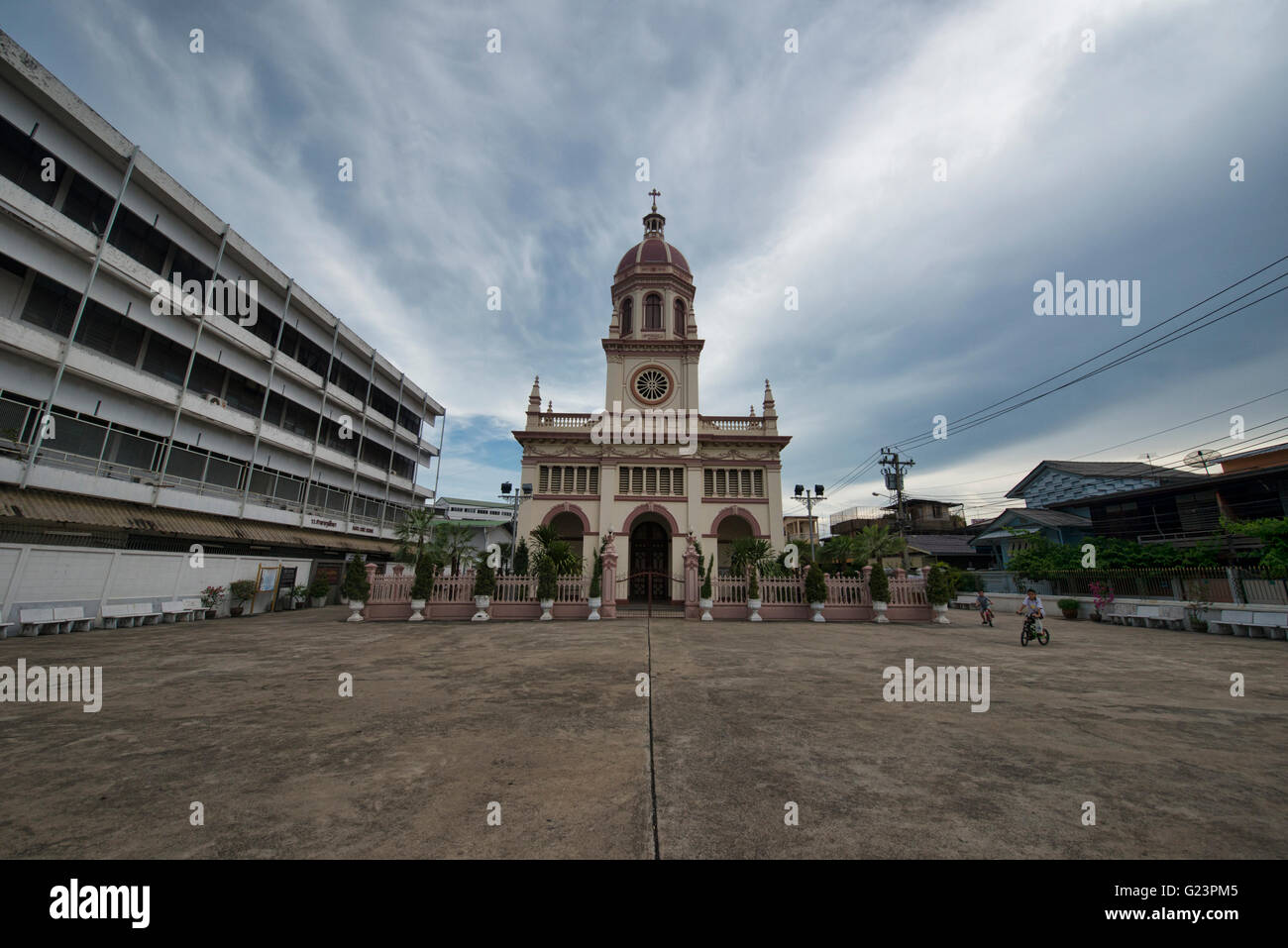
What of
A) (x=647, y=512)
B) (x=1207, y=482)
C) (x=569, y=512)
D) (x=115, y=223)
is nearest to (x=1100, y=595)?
(x=1207, y=482)

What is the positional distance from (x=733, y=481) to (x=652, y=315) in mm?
10707

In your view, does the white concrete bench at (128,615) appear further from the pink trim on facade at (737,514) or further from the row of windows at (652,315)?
the row of windows at (652,315)

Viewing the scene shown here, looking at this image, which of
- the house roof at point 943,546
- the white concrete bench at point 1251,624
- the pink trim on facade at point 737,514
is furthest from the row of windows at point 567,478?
the house roof at point 943,546

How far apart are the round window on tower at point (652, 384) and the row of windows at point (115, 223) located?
17.0 m

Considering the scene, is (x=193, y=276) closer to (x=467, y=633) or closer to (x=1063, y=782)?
(x=467, y=633)

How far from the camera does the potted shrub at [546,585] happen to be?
643 inches

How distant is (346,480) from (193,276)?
12328 millimetres

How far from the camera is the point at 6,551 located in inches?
443

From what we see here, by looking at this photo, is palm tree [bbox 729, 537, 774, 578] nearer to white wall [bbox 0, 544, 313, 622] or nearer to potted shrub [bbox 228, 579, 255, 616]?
potted shrub [bbox 228, 579, 255, 616]

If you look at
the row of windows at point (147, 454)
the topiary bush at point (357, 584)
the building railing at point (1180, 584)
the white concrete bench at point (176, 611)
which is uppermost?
the row of windows at point (147, 454)

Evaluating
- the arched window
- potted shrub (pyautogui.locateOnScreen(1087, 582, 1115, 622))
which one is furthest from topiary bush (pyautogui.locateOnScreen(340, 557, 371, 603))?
potted shrub (pyautogui.locateOnScreen(1087, 582, 1115, 622))

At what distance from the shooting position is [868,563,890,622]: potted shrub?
1666 centimetres
